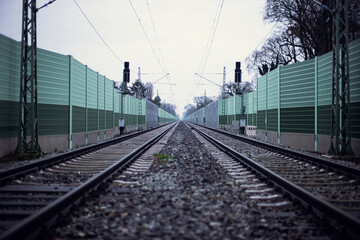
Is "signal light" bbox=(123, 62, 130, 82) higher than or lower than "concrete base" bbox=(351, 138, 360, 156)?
higher

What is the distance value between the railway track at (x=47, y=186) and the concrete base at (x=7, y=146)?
6.84 feet

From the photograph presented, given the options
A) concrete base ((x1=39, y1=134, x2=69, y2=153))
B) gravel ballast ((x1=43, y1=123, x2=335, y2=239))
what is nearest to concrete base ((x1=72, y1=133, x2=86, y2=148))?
concrete base ((x1=39, y1=134, x2=69, y2=153))

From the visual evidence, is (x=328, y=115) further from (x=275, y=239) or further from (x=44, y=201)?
(x=44, y=201)

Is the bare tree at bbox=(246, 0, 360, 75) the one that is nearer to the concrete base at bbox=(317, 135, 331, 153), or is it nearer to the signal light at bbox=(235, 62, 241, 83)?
the signal light at bbox=(235, 62, 241, 83)

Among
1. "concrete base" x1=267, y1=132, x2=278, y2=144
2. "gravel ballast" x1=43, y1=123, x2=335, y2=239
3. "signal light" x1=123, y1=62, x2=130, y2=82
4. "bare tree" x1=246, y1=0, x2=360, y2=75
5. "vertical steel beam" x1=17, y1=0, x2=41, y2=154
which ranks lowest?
"gravel ballast" x1=43, y1=123, x2=335, y2=239

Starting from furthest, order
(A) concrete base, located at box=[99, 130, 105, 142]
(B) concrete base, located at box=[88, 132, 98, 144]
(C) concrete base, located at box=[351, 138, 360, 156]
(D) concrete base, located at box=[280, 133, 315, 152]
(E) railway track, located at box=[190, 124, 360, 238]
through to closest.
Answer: (A) concrete base, located at box=[99, 130, 105, 142], (B) concrete base, located at box=[88, 132, 98, 144], (D) concrete base, located at box=[280, 133, 315, 152], (C) concrete base, located at box=[351, 138, 360, 156], (E) railway track, located at box=[190, 124, 360, 238]

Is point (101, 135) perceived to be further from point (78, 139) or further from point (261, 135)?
point (261, 135)

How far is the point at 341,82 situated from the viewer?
9148 millimetres

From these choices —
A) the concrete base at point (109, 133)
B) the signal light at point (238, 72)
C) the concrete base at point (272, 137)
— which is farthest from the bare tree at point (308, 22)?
the concrete base at point (109, 133)

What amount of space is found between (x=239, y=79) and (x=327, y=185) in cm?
2035

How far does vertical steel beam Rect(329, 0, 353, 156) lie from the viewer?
29.5 ft

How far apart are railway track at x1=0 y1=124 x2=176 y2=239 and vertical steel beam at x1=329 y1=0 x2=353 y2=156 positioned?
6473 mm

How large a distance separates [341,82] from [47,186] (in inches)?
364

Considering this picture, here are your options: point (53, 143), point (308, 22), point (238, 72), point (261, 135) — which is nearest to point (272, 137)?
point (261, 135)
